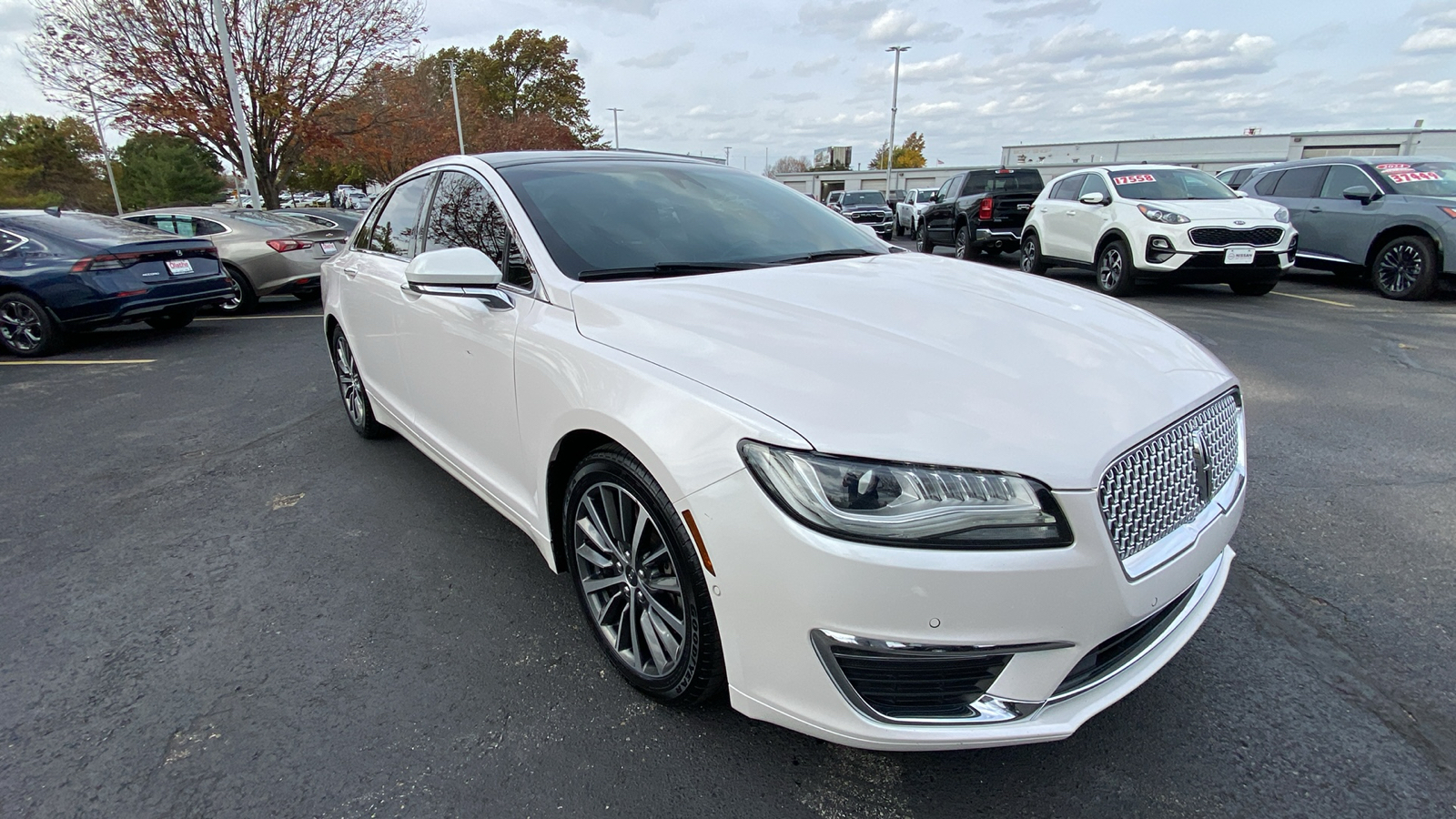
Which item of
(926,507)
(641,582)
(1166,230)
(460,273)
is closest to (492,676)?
(641,582)

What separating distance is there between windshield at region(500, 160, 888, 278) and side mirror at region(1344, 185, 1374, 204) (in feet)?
30.7

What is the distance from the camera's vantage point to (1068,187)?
11.1 m

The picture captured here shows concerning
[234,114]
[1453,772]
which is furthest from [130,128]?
[1453,772]

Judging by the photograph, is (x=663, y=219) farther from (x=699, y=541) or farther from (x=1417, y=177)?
(x=1417, y=177)

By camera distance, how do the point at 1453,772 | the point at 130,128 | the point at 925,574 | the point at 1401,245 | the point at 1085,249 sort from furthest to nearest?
the point at 130,128, the point at 1085,249, the point at 1401,245, the point at 1453,772, the point at 925,574

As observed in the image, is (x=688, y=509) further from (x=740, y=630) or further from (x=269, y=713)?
(x=269, y=713)

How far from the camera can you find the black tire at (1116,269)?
931cm

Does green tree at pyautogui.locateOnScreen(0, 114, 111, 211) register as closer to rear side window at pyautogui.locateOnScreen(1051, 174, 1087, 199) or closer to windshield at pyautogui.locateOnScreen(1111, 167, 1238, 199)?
rear side window at pyautogui.locateOnScreen(1051, 174, 1087, 199)

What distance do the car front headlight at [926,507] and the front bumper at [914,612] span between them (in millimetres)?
26

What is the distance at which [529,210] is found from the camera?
2676 mm

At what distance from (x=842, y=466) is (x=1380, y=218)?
10997 millimetres

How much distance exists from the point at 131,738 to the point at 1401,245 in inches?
481

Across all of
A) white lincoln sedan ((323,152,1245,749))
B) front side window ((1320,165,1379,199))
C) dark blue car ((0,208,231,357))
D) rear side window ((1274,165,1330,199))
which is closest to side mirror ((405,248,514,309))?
white lincoln sedan ((323,152,1245,749))

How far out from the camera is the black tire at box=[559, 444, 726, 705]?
6.13 ft
